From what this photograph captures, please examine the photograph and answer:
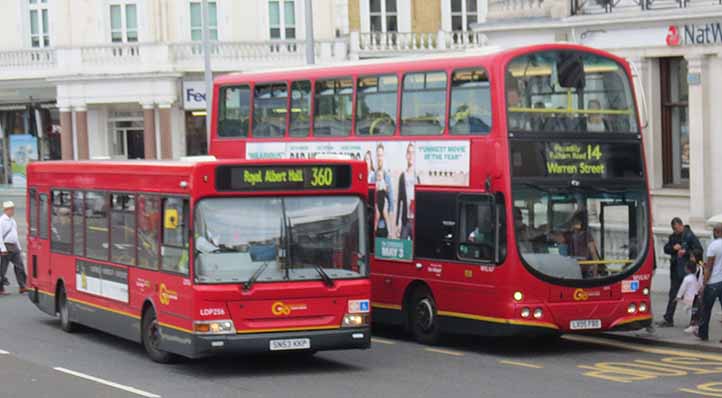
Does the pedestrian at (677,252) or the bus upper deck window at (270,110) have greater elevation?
the bus upper deck window at (270,110)

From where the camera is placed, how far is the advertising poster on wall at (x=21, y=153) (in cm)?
5169

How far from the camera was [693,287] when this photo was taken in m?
21.2

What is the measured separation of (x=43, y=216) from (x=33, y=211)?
77 centimetres

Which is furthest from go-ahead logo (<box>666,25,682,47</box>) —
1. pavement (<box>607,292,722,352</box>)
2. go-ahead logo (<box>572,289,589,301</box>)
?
go-ahead logo (<box>572,289,589,301</box>)

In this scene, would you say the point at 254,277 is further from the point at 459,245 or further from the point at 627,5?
the point at 627,5

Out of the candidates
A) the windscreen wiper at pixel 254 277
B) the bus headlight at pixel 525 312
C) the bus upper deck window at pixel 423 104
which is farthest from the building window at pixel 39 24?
the windscreen wiper at pixel 254 277

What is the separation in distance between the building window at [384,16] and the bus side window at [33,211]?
83.3 ft

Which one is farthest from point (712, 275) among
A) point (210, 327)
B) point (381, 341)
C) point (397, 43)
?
point (397, 43)

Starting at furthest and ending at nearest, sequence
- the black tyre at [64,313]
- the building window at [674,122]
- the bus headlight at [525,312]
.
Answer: the building window at [674,122]
the black tyre at [64,313]
the bus headlight at [525,312]

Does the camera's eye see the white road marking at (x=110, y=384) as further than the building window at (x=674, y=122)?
No

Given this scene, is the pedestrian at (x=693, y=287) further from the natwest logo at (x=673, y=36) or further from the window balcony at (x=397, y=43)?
the window balcony at (x=397, y=43)

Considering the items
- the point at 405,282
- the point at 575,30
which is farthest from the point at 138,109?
the point at 405,282

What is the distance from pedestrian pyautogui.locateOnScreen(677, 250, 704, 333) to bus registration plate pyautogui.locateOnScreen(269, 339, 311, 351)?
5.99 m

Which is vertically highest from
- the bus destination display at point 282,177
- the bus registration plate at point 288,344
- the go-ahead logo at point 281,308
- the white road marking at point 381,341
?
the bus destination display at point 282,177
